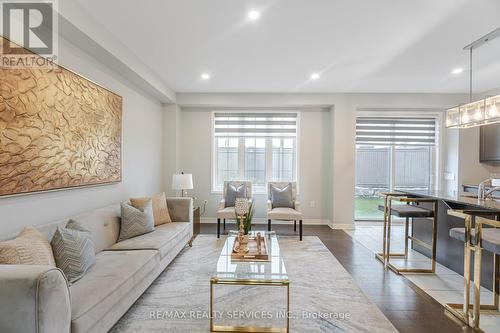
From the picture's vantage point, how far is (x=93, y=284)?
5.85 feet

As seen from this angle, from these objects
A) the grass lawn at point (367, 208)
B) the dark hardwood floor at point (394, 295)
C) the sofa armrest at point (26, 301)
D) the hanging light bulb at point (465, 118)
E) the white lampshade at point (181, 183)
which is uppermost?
the hanging light bulb at point (465, 118)

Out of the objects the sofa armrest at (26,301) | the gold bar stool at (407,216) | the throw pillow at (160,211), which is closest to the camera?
the sofa armrest at (26,301)

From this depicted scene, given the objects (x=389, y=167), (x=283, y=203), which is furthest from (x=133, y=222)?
(x=389, y=167)

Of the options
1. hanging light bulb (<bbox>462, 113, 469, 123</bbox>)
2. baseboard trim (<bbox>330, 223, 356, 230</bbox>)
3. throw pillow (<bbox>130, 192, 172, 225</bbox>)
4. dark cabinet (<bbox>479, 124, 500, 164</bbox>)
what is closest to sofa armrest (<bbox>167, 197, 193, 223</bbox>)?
throw pillow (<bbox>130, 192, 172, 225</bbox>)

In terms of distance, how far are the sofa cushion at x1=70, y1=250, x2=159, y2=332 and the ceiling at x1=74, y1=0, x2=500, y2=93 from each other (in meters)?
2.35

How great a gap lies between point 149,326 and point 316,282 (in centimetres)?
174

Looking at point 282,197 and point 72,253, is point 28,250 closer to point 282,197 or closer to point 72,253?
point 72,253

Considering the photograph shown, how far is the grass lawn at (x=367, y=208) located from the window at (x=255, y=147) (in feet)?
5.58

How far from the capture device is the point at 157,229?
3.28 metres

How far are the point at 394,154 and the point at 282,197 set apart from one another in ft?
9.44

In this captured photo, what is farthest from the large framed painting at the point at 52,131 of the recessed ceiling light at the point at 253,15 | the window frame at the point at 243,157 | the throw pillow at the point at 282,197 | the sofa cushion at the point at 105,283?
the throw pillow at the point at 282,197

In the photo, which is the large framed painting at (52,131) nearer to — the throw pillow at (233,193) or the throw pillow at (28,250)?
the throw pillow at (28,250)

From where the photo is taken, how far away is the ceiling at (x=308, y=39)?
2.36 metres

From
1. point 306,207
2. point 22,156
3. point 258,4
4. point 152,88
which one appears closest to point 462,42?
point 258,4
